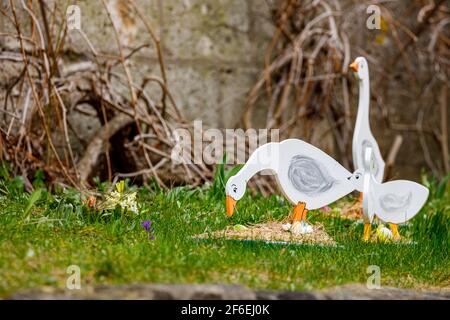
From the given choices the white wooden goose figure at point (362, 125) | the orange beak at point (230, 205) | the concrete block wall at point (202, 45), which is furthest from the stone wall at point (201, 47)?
the orange beak at point (230, 205)

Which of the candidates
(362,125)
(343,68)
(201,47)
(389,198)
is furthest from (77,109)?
(389,198)

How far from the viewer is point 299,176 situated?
3.16 m

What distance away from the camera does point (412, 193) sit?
335 cm

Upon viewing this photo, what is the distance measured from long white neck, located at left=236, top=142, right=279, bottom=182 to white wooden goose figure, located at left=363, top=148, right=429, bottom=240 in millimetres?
409

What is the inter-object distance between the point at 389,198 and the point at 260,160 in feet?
2.10

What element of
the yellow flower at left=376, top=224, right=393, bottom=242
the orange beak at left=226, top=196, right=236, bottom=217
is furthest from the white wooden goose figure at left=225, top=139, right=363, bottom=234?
the yellow flower at left=376, top=224, right=393, bottom=242

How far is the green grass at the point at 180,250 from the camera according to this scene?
8.09 ft

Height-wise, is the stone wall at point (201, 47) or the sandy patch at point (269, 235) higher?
the stone wall at point (201, 47)

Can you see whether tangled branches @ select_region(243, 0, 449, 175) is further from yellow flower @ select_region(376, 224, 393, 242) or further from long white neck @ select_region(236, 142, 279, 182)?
long white neck @ select_region(236, 142, 279, 182)

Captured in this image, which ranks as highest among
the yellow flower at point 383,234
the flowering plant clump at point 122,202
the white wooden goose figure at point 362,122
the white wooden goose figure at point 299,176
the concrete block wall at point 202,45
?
the concrete block wall at point 202,45

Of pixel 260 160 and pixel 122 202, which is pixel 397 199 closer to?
pixel 260 160

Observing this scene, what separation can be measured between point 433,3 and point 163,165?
2624mm

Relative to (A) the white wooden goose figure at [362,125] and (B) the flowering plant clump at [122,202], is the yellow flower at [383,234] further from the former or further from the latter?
(B) the flowering plant clump at [122,202]
